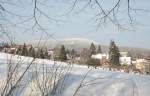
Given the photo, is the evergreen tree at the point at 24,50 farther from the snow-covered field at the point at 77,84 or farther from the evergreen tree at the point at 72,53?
the evergreen tree at the point at 72,53

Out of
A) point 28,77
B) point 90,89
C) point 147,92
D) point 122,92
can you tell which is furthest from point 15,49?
point 147,92

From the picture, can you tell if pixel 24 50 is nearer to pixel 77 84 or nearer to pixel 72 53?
pixel 72 53

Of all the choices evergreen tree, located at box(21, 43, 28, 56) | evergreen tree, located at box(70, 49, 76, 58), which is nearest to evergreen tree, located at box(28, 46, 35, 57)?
evergreen tree, located at box(21, 43, 28, 56)

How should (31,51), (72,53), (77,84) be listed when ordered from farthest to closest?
1. (77,84)
2. (72,53)
3. (31,51)

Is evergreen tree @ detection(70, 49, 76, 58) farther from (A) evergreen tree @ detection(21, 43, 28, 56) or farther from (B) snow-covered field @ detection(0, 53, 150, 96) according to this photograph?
(A) evergreen tree @ detection(21, 43, 28, 56)

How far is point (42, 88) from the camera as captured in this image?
369 centimetres

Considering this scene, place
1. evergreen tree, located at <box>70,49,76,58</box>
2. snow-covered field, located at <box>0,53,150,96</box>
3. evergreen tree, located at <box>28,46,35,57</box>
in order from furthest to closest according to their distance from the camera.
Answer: snow-covered field, located at <box>0,53,150,96</box> < evergreen tree, located at <box>70,49,76,58</box> < evergreen tree, located at <box>28,46,35,57</box>

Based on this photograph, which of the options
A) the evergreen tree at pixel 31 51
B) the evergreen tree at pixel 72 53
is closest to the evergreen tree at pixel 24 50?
the evergreen tree at pixel 31 51

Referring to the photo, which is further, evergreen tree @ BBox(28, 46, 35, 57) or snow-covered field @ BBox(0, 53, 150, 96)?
snow-covered field @ BBox(0, 53, 150, 96)

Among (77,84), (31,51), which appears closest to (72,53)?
(31,51)

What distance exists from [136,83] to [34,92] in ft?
6.82

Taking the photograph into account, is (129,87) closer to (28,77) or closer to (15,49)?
(28,77)

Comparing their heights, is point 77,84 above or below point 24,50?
below

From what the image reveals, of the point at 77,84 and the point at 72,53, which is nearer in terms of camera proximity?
the point at 72,53
